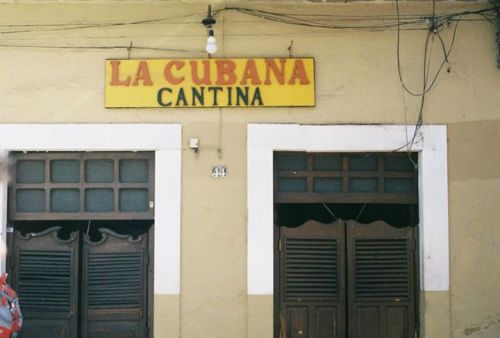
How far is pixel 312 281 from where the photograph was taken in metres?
8.39

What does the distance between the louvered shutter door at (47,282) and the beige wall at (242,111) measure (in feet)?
4.10

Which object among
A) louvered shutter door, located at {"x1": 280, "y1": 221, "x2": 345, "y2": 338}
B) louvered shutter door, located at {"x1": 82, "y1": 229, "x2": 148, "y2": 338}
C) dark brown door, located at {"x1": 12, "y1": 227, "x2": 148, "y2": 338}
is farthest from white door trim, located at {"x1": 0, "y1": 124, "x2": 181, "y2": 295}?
louvered shutter door, located at {"x1": 280, "y1": 221, "x2": 345, "y2": 338}

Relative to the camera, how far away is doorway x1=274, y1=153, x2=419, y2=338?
8328 mm

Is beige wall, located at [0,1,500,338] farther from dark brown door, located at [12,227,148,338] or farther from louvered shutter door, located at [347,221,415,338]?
dark brown door, located at [12,227,148,338]

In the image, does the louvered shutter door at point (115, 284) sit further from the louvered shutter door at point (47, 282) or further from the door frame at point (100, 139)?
the door frame at point (100, 139)

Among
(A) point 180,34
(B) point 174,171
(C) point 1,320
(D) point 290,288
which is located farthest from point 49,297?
(A) point 180,34

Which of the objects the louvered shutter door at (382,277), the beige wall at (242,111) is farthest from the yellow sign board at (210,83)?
the louvered shutter door at (382,277)

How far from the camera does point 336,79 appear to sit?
8352 millimetres

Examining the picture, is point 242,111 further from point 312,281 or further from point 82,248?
point 82,248

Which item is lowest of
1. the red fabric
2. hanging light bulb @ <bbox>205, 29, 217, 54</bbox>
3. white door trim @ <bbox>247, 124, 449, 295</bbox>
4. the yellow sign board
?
the red fabric

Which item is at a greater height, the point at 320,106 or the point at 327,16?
the point at 327,16

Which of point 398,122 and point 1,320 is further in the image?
point 398,122

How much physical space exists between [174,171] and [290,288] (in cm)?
220

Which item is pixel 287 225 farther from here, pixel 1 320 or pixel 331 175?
pixel 1 320
